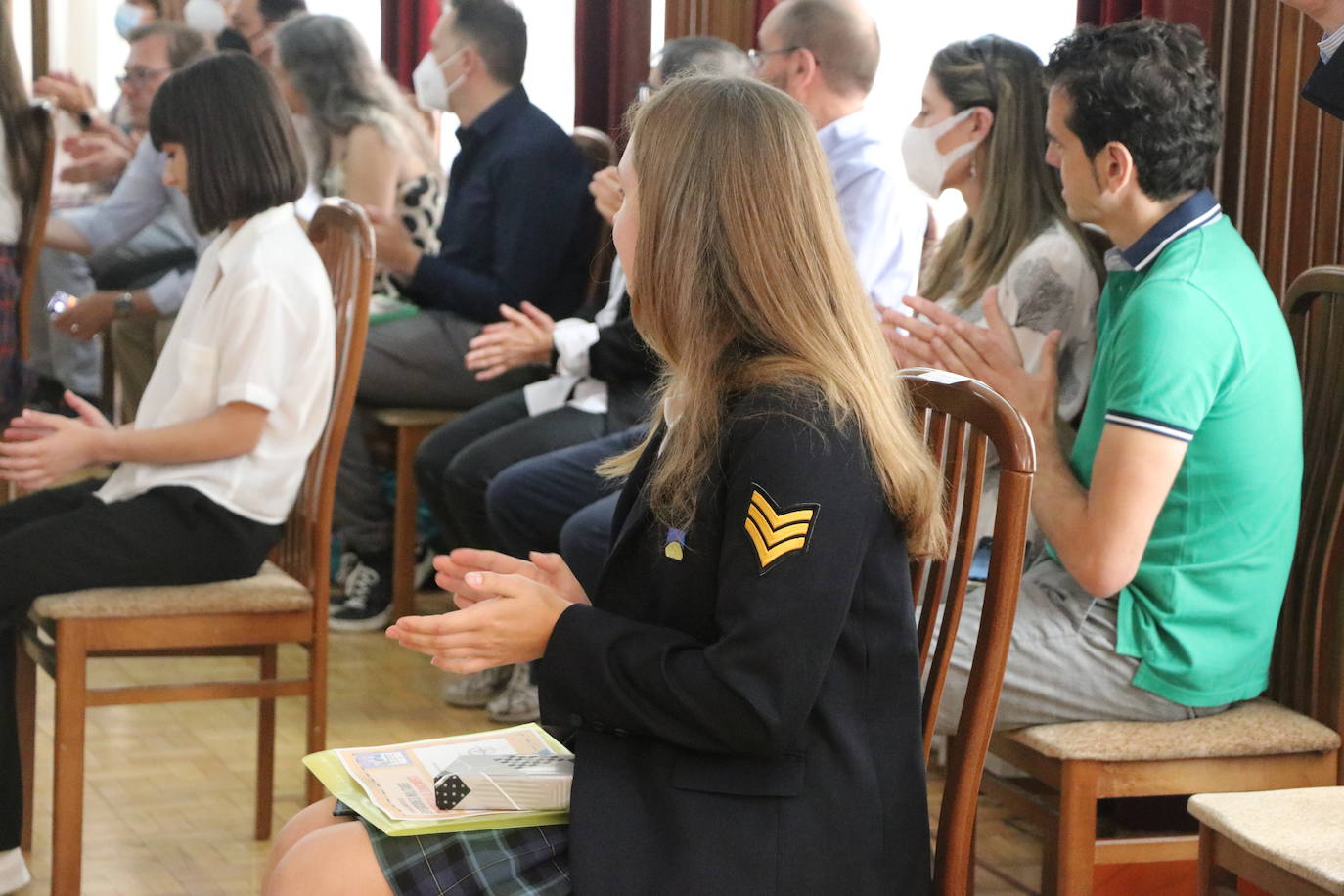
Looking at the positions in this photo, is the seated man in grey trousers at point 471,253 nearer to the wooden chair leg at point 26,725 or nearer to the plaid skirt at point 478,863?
the wooden chair leg at point 26,725

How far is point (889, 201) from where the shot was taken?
276 centimetres

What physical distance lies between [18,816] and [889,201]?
1.66 m

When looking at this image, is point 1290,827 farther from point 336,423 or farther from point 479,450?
point 479,450

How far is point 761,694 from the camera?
1162mm

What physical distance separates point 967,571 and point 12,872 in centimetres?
147

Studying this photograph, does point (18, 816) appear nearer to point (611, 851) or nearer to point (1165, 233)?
point (611, 851)

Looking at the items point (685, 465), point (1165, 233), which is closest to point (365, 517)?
point (1165, 233)

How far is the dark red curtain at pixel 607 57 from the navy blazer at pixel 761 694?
3.13 metres

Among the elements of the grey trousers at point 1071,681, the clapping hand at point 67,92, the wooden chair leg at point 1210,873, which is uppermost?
the clapping hand at point 67,92

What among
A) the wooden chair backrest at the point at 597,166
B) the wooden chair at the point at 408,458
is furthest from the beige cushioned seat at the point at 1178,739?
the wooden chair at the point at 408,458

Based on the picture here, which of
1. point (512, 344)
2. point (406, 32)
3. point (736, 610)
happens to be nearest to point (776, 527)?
point (736, 610)

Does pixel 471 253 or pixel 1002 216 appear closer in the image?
pixel 1002 216

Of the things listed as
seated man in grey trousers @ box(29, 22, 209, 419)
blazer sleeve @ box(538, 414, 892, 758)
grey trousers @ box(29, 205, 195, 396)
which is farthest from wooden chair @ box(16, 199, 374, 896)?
grey trousers @ box(29, 205, 195, 396)

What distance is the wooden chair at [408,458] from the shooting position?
3.56 m
